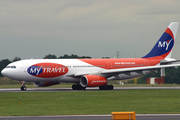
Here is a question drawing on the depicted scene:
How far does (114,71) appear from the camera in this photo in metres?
51.7

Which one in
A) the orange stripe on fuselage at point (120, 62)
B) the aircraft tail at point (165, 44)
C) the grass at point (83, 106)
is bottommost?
the grass at point (83, 106)

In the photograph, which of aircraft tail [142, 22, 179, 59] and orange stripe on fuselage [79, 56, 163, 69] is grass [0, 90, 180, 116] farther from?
aircraft tail [142, 22, 179, 59]

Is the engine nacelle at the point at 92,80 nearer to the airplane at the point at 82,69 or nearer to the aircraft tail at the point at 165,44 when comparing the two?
the airplane at the point at 82,69

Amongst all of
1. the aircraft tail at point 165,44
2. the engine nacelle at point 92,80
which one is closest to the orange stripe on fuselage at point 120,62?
the aircraft tail at point 165,44

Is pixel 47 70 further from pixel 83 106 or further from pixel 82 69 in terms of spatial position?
pixel 83 106

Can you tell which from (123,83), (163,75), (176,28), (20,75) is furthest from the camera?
(163,75)

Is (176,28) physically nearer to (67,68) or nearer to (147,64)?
(147,64)

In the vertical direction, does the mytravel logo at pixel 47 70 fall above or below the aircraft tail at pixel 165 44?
below

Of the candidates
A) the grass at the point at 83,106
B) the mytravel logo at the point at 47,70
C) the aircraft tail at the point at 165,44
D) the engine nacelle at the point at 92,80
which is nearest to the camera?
the grass at the point at 83,106

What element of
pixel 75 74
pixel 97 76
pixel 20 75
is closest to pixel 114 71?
pixel 97 76

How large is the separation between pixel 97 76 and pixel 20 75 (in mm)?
11331

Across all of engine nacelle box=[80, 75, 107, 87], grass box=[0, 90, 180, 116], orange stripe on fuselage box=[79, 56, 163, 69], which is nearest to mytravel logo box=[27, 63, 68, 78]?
engine nacelle box=[80, 75, 107, 87]

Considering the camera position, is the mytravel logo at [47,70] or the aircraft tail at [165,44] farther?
the aircraft tail at [165,44]

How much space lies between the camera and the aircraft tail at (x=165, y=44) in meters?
61.8
